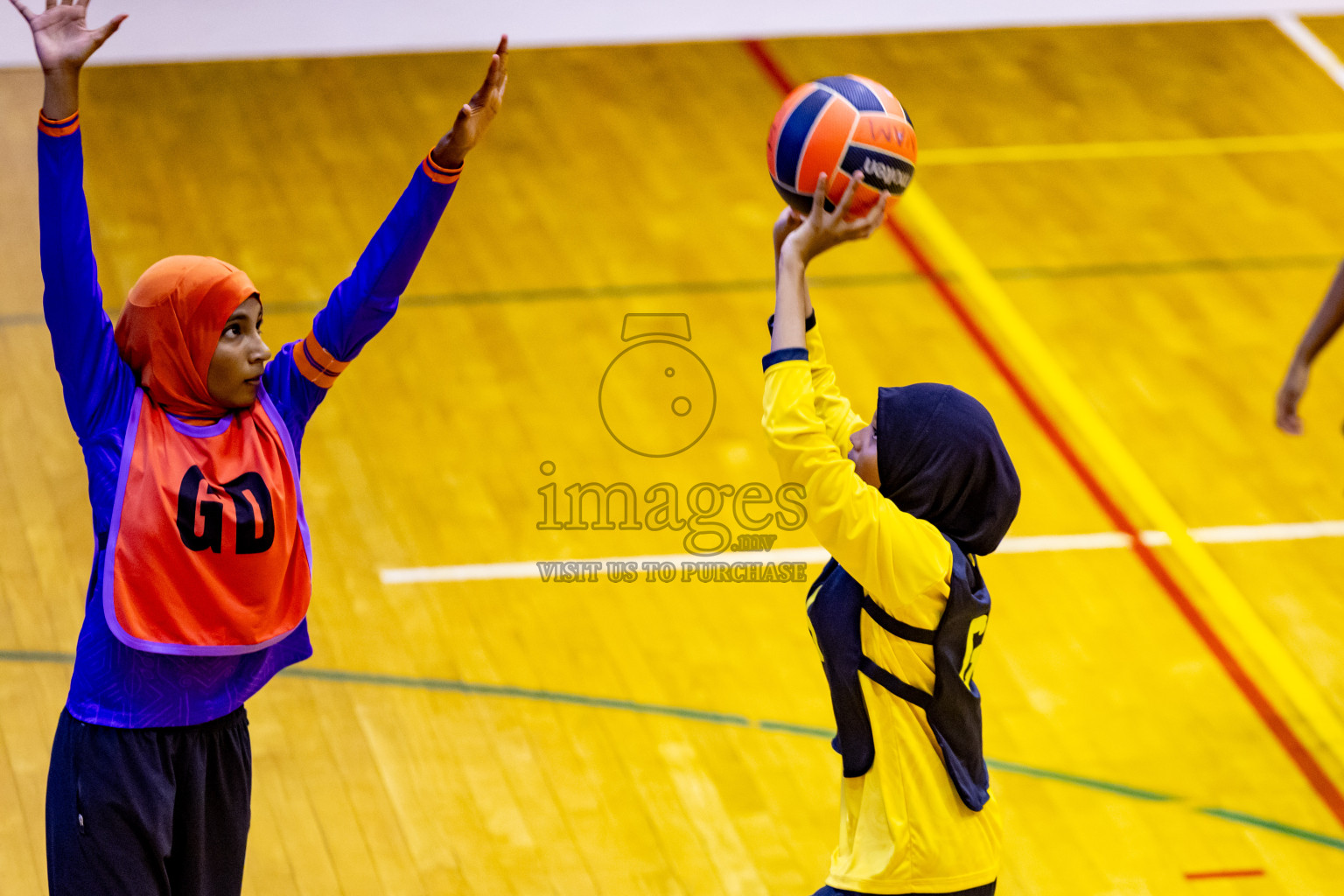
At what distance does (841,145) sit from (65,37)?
1.52 meters

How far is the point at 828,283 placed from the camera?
291 inches

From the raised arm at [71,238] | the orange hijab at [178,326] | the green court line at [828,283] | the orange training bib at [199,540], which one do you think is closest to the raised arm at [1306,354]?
the orange training bib at [199,540]

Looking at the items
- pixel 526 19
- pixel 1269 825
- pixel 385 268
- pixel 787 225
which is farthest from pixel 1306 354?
pixel 526 19

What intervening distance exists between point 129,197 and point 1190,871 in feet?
18.2

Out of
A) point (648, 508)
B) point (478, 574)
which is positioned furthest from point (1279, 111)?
point (478, 574)

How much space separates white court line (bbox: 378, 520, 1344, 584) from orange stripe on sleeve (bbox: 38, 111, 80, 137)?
9.45ft

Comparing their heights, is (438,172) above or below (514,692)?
above

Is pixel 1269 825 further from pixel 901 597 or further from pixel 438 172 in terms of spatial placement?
pixel 438 172

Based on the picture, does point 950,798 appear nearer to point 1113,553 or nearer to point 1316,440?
point 1113,553

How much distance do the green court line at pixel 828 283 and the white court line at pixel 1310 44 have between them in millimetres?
2364

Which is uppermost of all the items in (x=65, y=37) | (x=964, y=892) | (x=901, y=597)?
(x=65, y=37)

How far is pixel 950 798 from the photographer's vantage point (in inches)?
116

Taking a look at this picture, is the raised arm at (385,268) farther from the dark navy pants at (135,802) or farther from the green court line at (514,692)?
the green court line at (514,692)

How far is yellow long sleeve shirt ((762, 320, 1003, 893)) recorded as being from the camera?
110 inches
